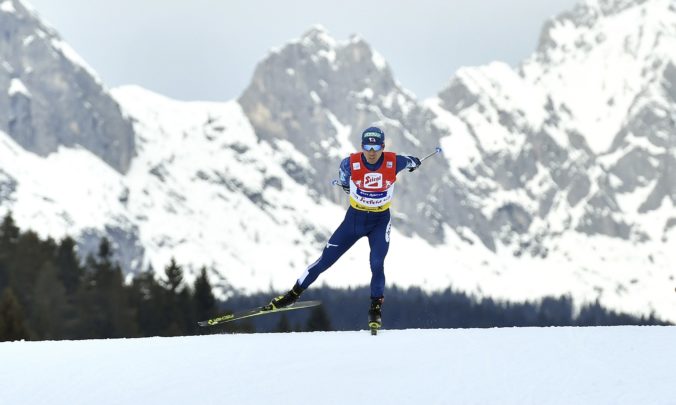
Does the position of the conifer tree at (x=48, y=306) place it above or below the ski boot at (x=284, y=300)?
above

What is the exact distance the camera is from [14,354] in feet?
30.8

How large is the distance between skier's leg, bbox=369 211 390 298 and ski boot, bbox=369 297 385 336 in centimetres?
10

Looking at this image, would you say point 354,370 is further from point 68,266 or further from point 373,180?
point 68,266

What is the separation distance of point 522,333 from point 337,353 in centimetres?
280

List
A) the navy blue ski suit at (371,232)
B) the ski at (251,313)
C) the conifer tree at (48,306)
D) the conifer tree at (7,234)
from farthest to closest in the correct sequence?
1. the conifer tree at (7,234)
2. the conifer tree at (48,306)
3. the ski at (251,313)
4. the navy blue ski suit at (371,232)

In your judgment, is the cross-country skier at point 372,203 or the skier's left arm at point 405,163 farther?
the skier's left arm at point 405,163

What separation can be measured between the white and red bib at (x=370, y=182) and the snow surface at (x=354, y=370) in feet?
8.86

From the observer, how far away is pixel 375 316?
1275cm

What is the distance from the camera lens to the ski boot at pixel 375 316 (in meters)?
12.5

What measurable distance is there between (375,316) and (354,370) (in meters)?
4.44

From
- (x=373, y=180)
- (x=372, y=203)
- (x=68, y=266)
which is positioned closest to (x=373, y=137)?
(x=373, y=180)

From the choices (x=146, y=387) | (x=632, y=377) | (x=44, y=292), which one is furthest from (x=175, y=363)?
(x=44, y=292)

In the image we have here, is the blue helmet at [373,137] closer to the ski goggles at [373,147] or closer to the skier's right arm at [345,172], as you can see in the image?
the ski goggles at [373,147]

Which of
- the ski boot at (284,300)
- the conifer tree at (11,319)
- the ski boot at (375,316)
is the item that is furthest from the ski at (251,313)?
the conifer tree at (11,319)
